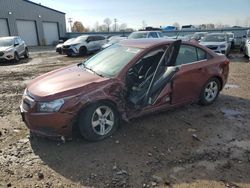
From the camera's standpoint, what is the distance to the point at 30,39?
3319 centimetres

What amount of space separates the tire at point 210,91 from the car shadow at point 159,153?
0.65 metres

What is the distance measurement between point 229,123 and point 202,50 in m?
1.73

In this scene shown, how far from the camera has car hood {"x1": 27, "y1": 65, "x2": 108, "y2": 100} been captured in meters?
3.84

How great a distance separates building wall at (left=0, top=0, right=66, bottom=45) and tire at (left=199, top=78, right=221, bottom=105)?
1143 inches

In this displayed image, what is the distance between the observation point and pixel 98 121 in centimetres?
410

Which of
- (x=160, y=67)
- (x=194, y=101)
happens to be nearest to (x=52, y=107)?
(x=160, y=67)

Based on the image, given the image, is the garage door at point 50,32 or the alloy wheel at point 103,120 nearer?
the alloy wheel at point 103,120

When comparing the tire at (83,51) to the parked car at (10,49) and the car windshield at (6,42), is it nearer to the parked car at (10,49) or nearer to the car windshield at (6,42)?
the parked car at (10,49)

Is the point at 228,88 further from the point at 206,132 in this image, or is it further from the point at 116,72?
the point at 116,72

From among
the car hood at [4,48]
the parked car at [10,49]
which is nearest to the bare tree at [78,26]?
the parked car at [10,49]

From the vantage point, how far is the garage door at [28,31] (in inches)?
1243

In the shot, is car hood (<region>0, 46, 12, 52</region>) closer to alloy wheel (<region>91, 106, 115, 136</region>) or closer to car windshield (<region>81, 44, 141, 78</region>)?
car windshield (<region>81, 44, 141, 78</region>)

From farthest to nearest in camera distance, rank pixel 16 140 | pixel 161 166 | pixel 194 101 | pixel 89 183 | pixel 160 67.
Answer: pixel 194 101
pixel 160 67
pixel 16 140
pixel 161 166
pixel 89 183

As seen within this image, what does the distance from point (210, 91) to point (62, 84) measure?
3483 mm
